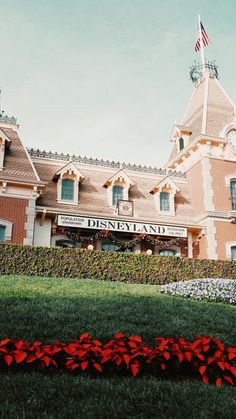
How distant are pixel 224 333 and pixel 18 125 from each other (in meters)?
17.1

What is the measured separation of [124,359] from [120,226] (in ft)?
50.6

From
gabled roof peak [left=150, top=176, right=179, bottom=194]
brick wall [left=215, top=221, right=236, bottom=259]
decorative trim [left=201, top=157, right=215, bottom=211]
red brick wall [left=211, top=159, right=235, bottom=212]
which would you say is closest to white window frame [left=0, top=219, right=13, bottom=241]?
gabled roof peak [left=150, top=176, right=179, bottom=194]

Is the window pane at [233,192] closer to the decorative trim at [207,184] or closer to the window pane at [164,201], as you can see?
the decorative trim at [207,184]

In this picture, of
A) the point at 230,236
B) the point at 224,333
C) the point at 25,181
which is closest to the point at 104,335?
the point at 224,333

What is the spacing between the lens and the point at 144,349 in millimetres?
5375

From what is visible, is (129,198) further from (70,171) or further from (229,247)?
(229,247)

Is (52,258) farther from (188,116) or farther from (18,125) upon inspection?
(188,116)

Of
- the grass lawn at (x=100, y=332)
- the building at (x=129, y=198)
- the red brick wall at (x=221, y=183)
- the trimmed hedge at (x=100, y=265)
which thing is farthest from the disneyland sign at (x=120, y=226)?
the grass lawn at (x=100, y=332)

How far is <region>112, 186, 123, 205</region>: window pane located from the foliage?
956cm

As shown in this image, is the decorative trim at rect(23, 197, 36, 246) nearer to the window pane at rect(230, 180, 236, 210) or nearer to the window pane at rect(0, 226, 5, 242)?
the window pane at rect(0, 226, 5, 242)

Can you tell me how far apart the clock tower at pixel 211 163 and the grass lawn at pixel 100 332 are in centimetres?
1105

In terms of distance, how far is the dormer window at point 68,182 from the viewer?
829 inches

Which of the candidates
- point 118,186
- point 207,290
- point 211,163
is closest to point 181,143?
point 211,163

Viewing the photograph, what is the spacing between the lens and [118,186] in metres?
22.4
